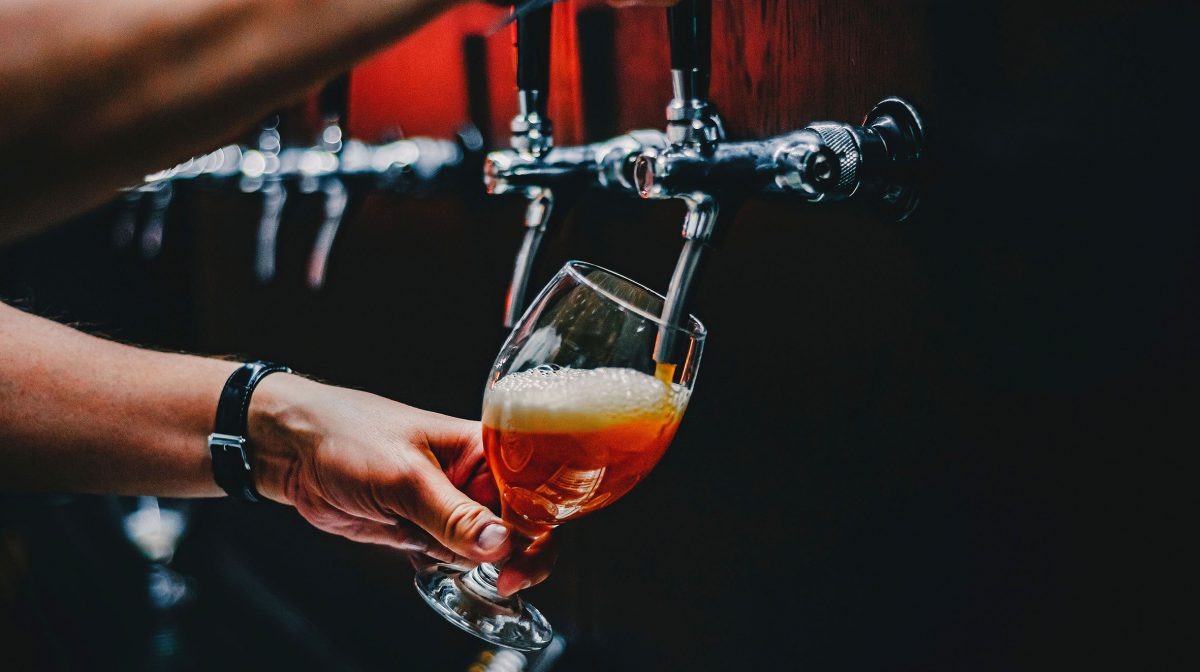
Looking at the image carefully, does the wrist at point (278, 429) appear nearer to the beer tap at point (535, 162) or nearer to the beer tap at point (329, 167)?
the beer tap at point (535, 162)

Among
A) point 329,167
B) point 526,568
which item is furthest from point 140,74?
point 329,167

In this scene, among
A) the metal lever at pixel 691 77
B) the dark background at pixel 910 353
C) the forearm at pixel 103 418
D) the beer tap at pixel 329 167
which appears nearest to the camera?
the dark background at pixel 910 353

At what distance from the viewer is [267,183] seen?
163cm

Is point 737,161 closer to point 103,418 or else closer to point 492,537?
point 492,537

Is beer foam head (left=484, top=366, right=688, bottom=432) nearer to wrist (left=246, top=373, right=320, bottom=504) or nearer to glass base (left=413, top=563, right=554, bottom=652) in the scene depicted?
glass base (left=413, top=563, right=554, bottom=652)

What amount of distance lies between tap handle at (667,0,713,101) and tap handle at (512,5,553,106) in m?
0.23

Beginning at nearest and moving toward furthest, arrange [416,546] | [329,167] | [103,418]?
[416,546], [103,418], [329,167]

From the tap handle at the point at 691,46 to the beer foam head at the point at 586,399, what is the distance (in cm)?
20

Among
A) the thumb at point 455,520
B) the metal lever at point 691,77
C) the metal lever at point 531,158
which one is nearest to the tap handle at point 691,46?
the metal lever at point 691,77

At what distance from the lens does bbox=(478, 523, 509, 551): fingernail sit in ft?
2.43

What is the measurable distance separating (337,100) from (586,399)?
40.1 inches

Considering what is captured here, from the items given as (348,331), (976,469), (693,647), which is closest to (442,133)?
(348,331)

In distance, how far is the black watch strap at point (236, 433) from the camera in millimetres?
987

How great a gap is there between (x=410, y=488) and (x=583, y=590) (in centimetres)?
40
